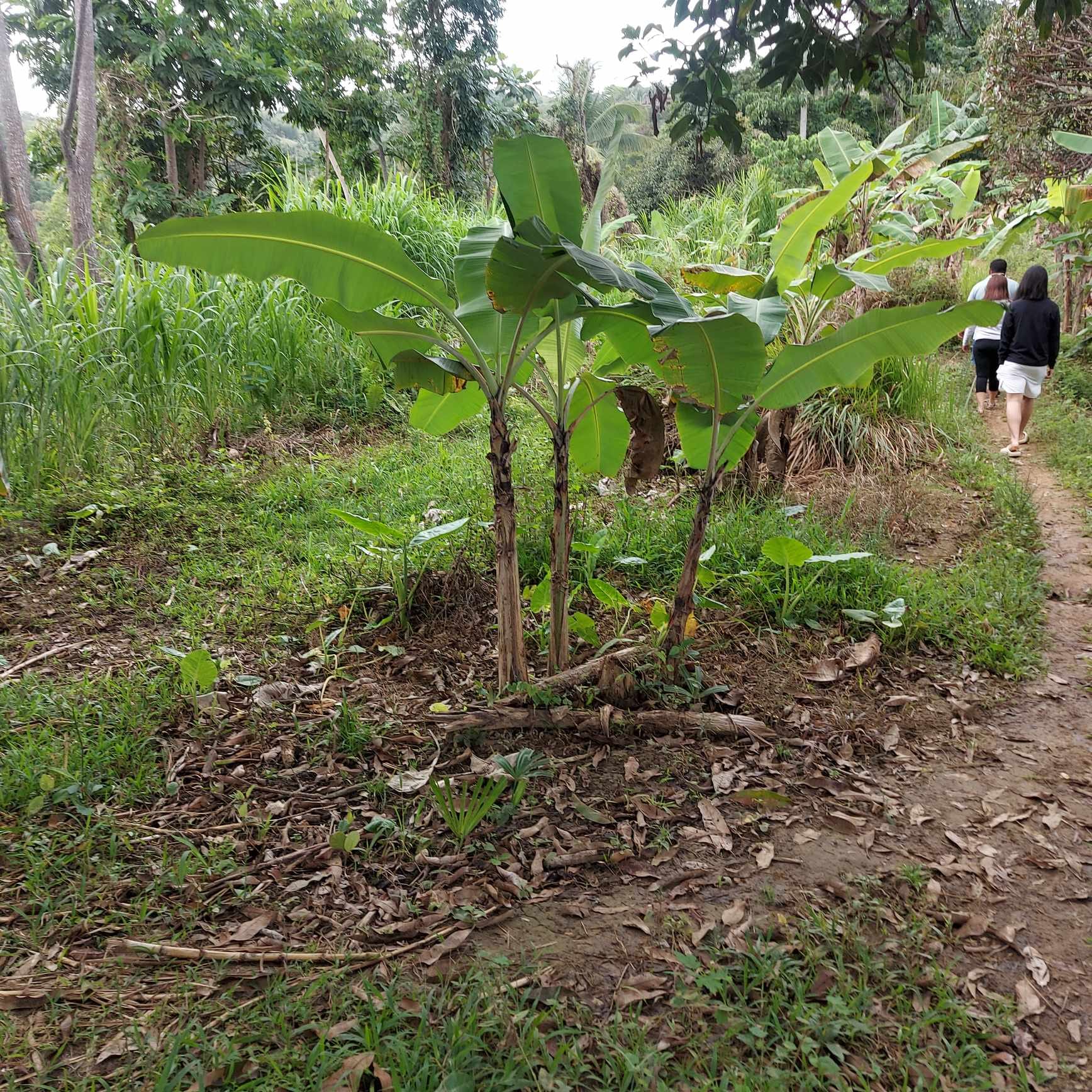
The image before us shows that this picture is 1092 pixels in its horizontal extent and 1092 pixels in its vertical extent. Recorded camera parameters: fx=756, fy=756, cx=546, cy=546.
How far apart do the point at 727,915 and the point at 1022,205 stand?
1200 centimetres

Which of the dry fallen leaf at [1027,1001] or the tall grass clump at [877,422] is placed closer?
the dry fallen leaf at [1027,1001]

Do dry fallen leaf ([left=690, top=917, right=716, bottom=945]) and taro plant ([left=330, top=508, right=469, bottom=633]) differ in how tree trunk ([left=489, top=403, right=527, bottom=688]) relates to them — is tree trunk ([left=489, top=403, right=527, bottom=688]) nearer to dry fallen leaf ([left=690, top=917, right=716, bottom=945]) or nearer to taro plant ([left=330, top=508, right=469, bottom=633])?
taro plant ([left=330, top=508, right=469, bottom=633])

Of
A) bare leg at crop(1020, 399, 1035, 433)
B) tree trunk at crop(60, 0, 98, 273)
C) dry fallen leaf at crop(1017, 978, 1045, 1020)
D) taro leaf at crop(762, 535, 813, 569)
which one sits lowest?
dry fallen leaf at crop(1017, 978, 1045, 1020)

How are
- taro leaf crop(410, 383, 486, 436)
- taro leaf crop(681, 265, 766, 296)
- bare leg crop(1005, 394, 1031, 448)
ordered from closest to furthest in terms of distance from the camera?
1. taro leaf crop(410, 383, 486, 436)
2. taro leaf crop(681, 265, 766, 296)
3. bare leg crop(1005, 394, 1031, 448)

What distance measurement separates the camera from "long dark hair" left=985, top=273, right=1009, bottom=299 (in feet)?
25.8

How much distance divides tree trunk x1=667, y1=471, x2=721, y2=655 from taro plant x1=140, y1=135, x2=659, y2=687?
0.44 m

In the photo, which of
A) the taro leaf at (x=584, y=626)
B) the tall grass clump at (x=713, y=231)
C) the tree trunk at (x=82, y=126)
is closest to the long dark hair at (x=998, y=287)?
the tall grass clump at (x=713, y=231)

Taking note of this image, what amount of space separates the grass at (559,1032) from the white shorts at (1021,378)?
21.1 ft

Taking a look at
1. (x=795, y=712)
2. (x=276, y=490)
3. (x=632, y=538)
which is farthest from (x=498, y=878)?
(x=276, y=490)

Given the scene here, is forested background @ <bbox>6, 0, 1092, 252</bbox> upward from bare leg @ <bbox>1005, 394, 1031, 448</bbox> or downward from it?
upward

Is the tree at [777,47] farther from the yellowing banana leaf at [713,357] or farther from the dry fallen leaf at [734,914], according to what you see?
the dry fallen leaf at [734,914]

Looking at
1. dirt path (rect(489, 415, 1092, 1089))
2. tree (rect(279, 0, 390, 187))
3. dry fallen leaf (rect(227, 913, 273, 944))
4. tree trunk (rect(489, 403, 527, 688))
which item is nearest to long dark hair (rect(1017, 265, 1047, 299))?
dirt path (rect(489, 415, 1092, 1089))

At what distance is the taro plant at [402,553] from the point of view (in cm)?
313

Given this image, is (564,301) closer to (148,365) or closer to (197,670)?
(197,670)
